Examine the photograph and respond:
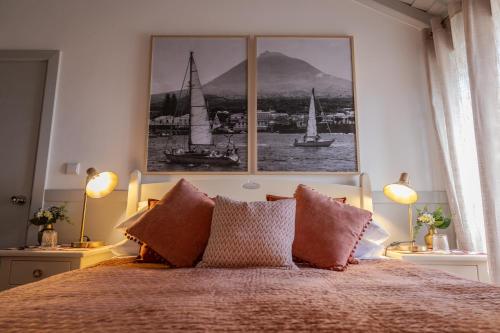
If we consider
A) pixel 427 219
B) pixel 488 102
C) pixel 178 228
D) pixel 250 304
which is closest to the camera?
pixel 250 304

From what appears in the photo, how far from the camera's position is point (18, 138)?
2676 mm

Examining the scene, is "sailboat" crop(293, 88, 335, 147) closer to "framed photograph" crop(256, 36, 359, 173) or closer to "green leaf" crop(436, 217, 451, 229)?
"framed photograph" crop(256, 36, 359, 173)

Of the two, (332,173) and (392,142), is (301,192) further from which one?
(392,142)

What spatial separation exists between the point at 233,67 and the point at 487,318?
92.3 inches

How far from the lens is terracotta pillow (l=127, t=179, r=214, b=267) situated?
1756 millimetres

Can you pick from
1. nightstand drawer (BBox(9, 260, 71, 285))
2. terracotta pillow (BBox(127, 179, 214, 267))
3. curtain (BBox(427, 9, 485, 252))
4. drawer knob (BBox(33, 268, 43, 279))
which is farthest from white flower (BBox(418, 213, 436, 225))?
drawer knob (BBox(33, 268, 43, 279))

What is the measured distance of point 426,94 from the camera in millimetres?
2709

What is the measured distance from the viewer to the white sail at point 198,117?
8.65 feet

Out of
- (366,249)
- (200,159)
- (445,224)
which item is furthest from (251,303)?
(445,224)

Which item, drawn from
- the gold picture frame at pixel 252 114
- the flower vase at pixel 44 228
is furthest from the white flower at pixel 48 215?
the gold picture frame at pixel 252 114

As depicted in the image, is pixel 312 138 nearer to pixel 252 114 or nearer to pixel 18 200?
pixel 252 114

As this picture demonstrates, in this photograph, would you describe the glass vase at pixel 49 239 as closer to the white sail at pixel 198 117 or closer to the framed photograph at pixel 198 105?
the framed photograph at pixel 198 105

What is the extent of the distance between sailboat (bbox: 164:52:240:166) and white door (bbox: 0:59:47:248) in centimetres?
104

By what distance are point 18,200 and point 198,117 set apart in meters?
1.41
